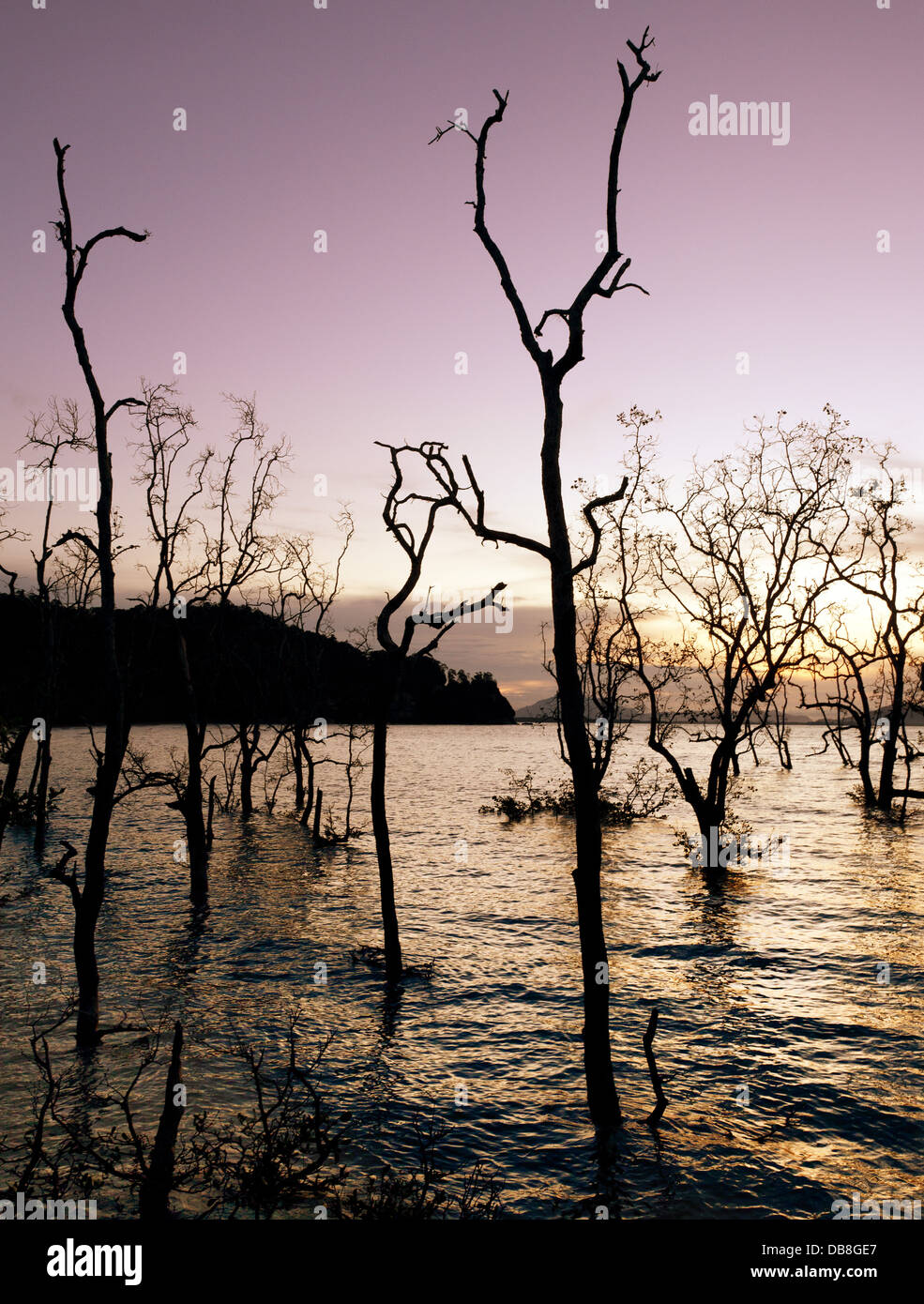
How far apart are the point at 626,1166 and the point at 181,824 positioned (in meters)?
36.6

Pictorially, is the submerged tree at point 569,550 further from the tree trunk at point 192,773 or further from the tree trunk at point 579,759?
the tree trunk at point 192,773

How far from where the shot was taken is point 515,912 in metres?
25.4

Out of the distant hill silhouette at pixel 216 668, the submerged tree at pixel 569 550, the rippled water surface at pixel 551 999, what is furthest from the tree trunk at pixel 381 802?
the submerged tree at pixel 569 550

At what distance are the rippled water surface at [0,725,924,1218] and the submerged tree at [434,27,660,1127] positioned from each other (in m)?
2.14

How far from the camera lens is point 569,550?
1017 cm

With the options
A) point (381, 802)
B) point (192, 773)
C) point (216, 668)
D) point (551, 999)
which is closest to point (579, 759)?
point (381, 802)

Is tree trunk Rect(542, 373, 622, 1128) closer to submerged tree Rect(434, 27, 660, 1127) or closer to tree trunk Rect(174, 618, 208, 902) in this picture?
submerged tree Rect(434, 27, 660, 1127)

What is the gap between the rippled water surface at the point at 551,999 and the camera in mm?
10969

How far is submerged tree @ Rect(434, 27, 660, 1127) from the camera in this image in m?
9.95

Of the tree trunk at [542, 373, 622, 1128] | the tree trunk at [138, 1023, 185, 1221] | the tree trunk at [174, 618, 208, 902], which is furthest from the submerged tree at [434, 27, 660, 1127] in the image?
the tree trunk at [174, 618, 208, 902]

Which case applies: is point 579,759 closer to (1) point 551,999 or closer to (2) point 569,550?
(2) point 569,550

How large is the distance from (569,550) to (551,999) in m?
11.7
